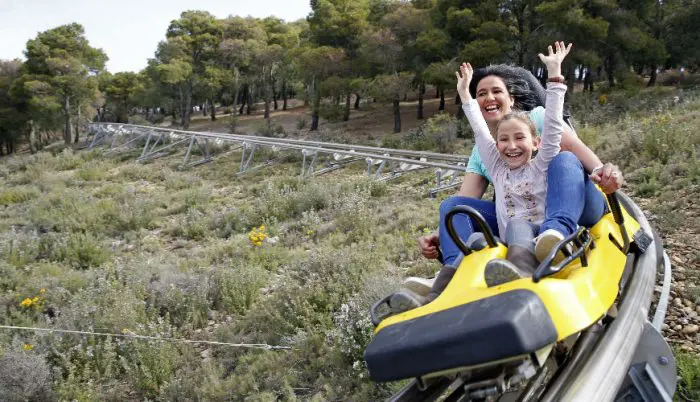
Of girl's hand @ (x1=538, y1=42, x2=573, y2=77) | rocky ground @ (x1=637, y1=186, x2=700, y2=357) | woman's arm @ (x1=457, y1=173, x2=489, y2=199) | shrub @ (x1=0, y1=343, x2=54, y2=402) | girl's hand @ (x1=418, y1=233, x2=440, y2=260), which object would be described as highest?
girl's hand @ (x1=538, y1=42, x2=573, y2=77)

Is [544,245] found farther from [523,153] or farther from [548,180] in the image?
[523,153]

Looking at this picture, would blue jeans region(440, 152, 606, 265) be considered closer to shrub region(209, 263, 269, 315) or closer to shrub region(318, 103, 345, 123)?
shrub region(209, 263, 269, 315)

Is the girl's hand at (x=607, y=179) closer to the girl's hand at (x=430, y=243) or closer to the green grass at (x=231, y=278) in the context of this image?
the girl's hand at (x=430, y=243)

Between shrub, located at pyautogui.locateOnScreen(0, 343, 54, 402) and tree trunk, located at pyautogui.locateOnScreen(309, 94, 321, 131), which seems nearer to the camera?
shrub, located at pyautogui.locateOnScreen(0, 343, 54, 402)

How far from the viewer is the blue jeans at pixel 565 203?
218 centimetres

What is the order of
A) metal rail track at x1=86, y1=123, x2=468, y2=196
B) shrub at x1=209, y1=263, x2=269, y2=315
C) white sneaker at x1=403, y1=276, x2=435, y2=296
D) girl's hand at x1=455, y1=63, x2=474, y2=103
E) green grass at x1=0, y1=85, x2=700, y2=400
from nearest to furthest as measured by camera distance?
1. white sneaker at x1=403, y1=276, x2=435, y2=296
2. girl's hand at x1=455, y1=63, x2=474, y2=103
3. green grass at x1=0, y1=85, x2=700, y2=400
4. shrub at x1=209, y1=263, x2=269, y2=315
5. metal rail track at x1=86, y1=123, x2=468, y2=196

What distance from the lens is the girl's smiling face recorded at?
249cm

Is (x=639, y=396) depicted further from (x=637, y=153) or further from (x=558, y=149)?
(x=637, y=153)

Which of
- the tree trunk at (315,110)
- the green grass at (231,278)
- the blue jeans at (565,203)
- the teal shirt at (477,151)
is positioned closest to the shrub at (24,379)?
the green grass at (231,278)

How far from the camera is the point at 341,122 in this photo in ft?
79.2

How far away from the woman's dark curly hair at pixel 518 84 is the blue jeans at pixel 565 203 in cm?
70

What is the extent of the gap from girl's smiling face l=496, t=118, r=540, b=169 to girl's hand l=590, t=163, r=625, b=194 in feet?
1.04

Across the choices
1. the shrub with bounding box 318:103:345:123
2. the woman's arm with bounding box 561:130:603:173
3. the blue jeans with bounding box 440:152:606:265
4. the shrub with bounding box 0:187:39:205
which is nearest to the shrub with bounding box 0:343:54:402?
the blue jeans with bounding box 440:152:606:265

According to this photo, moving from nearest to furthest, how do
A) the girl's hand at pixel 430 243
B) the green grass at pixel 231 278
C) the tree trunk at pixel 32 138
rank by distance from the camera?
the girl's hand at pixel 430 243, the green grass at pixel 231 278, the tree trunk at pixel 32 138
